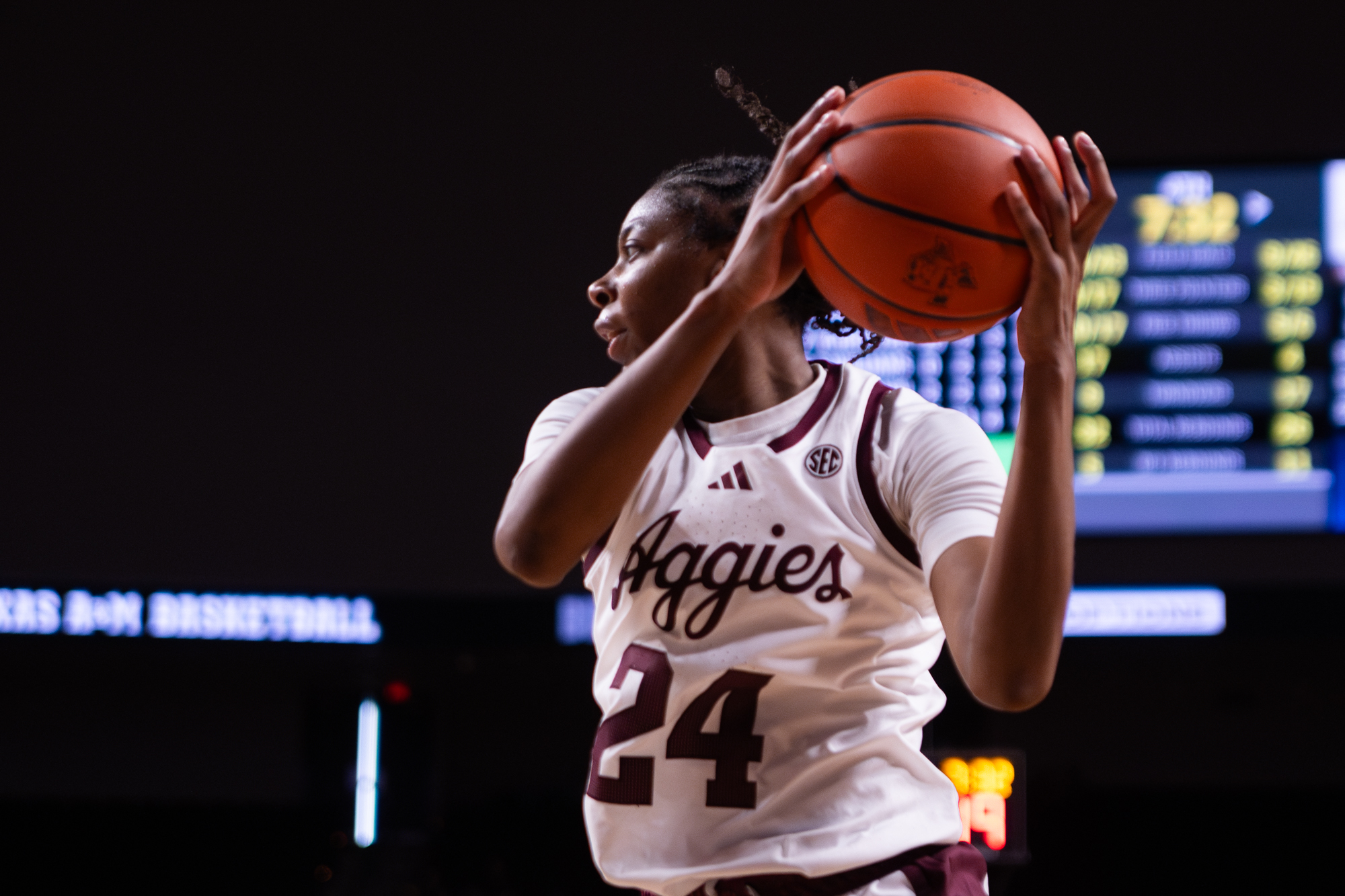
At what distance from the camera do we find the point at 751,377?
4.55 ft

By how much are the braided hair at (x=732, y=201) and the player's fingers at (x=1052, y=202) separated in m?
0.28

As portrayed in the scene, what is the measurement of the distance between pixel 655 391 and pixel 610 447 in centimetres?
7

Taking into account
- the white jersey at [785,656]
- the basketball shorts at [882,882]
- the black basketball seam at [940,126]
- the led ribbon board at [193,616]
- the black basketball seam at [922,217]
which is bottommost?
the led ribbon board at [193,616]

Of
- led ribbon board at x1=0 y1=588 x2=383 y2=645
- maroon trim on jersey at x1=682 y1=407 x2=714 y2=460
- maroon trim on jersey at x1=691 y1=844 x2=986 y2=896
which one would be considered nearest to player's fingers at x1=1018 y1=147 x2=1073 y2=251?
maroon trim on jersey at x1=682 y1=407 x2=714 y2=460

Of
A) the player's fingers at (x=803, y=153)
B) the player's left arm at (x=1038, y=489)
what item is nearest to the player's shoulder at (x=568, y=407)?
the player's fingers at (x=803, y=153)

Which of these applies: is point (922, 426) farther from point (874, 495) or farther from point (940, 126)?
point (940, 126)

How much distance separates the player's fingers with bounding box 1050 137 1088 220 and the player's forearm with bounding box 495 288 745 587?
11.6 inches

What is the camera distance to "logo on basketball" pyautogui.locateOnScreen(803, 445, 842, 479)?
1250 mm

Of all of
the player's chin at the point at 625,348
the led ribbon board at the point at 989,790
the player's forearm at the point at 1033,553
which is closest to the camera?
the player's forearm at the point at 1033,553

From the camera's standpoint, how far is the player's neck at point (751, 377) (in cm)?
138

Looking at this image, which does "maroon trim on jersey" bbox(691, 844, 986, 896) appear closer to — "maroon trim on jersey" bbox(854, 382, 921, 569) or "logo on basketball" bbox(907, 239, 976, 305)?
"maroon trim on jersey" bbox(854, 382, 921, 569)

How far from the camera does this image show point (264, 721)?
4.31 m

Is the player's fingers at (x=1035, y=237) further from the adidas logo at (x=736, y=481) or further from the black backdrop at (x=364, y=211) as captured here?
the black backdrop at (x=364, y=211)

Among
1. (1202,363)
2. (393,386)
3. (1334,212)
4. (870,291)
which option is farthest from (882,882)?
(393,386)
